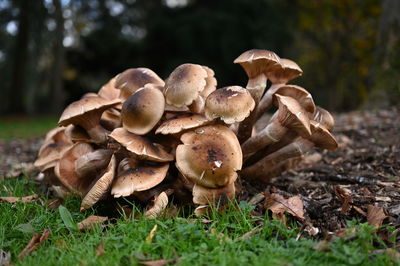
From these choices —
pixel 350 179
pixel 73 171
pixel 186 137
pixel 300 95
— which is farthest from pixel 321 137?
pixel 73 171

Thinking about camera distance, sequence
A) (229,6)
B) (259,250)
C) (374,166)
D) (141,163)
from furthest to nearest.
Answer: (229,6) < (374,166) < (141,163) < (259,250)

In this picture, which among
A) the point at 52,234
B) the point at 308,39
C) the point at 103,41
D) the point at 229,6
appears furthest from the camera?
the point at 308,39

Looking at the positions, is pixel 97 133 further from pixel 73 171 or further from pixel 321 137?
pixel 321 137

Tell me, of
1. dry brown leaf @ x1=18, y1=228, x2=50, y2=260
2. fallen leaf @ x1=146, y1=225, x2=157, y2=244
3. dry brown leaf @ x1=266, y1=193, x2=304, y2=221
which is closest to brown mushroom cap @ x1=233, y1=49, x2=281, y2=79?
dry brown leaf @ x1=266, y1=193, x2=304, y2=221

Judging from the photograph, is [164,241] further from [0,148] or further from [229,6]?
[229,6]

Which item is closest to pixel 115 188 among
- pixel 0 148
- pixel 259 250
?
pixel 259 250

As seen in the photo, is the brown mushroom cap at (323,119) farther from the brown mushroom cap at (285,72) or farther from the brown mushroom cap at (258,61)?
the brown mushroom cap at (258,61)
